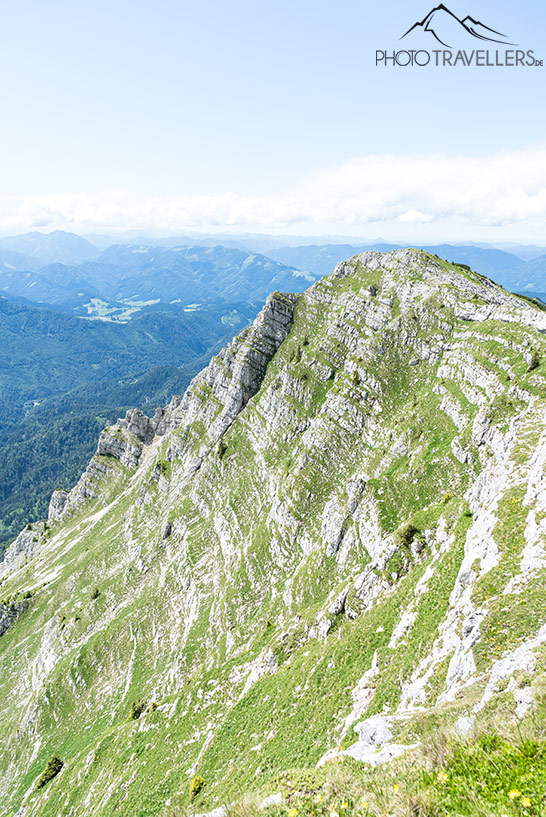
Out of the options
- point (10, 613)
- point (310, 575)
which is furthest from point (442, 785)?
point (10, 613)

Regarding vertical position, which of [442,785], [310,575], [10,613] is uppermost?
[442,785]

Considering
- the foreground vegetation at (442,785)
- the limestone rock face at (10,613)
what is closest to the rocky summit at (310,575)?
the foreground vegetation at (442,785)

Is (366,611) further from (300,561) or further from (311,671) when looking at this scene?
(300,561)

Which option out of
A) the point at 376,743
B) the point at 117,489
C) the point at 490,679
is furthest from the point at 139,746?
the point at 117,489

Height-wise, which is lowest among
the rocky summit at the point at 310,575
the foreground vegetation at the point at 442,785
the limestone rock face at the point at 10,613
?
the limestone rock face at the point at 10,613

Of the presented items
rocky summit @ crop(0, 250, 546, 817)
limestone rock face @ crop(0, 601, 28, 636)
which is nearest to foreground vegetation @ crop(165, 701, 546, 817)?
rocky summit @ crop(0, 250, 546, 817)

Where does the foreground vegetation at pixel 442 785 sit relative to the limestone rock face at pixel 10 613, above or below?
above

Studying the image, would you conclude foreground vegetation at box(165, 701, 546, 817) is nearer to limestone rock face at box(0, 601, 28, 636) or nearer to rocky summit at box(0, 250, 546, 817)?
rocky summit at box(0, 250, 546, 817)

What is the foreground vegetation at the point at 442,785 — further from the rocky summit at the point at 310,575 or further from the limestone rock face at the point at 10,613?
the limestone rock face at the point at 10,613

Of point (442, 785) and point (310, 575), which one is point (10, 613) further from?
point (442, 785)
